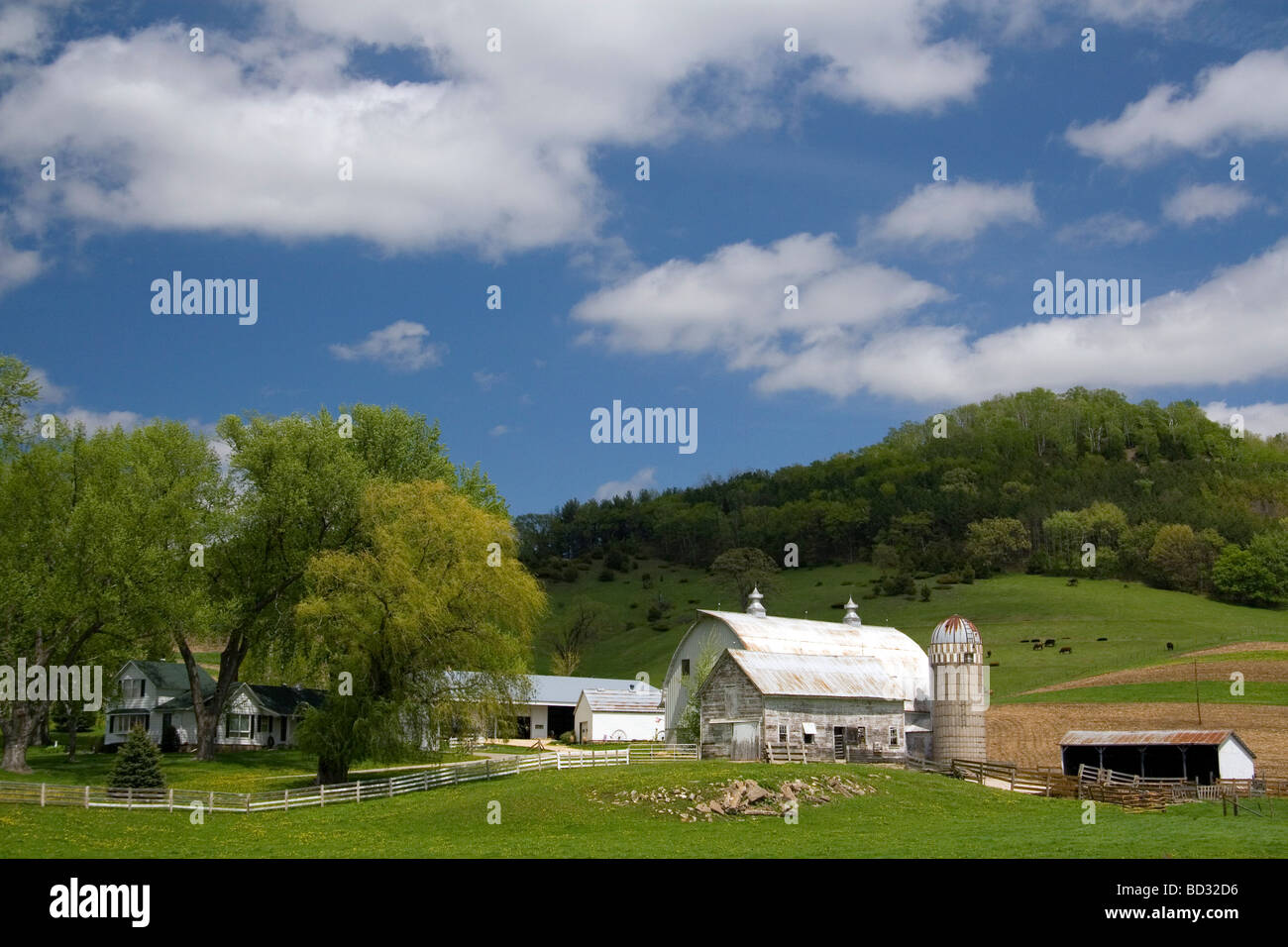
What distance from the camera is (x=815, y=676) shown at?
48.5 meters

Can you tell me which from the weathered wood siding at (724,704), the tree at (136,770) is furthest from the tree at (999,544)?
the tree at (136,770)

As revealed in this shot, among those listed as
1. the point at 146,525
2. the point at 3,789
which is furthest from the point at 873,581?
the point at 3,789

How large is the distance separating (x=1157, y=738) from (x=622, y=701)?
30.1 meters

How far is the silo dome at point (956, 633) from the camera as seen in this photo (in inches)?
1961

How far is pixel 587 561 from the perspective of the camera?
6673 inches

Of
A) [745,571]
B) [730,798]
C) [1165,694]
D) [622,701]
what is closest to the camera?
[730,798]

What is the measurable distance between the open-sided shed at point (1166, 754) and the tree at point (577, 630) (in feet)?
→ 189

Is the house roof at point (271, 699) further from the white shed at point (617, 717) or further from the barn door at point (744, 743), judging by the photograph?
the barn door at point (744, 743)

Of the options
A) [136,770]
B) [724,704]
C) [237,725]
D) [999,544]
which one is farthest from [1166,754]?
[999,544]

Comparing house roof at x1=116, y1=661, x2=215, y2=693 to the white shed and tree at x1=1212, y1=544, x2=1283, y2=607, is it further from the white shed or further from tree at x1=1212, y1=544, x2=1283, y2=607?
tree at x1=1212, y1=544, x2=1283, y2=607

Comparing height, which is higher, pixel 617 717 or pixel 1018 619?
pixel 1018 619

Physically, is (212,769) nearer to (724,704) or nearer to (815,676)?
(724,704)
